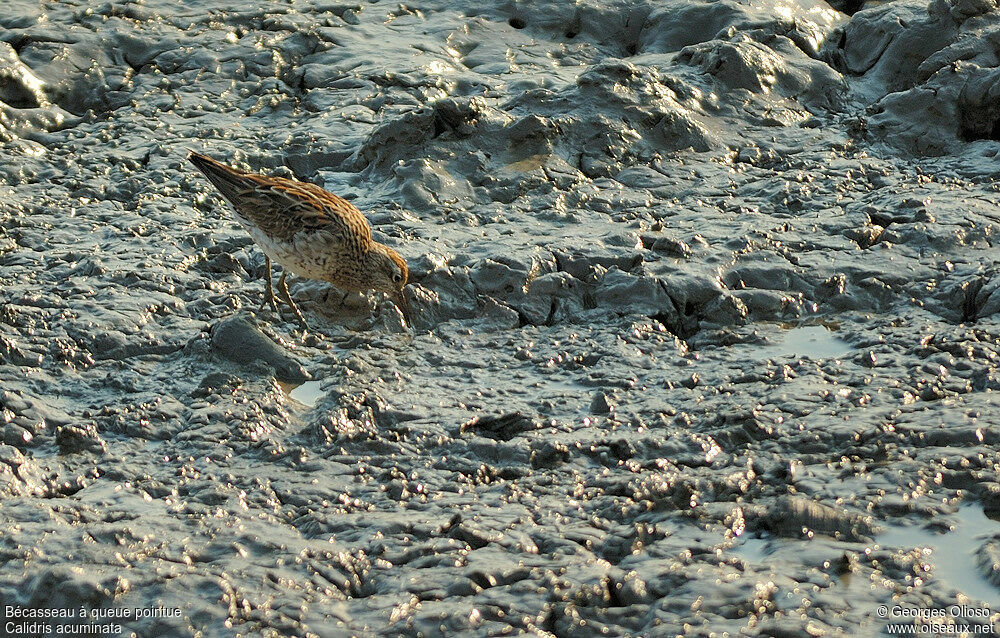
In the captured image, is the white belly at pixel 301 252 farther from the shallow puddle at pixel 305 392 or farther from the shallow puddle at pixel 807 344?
the shallow puddle at pixel 807 344

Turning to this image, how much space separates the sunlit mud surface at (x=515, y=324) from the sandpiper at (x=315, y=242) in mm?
226

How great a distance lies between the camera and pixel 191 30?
10070 millimetres

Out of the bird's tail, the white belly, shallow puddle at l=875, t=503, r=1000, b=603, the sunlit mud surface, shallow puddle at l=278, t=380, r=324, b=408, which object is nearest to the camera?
shallow puddle at l=875, t=503, r=1000, b=603

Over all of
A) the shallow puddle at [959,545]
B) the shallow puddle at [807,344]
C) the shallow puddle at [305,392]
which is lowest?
the shallow puddle at [305,392]

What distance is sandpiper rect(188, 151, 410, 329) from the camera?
A: 6684 millimetres

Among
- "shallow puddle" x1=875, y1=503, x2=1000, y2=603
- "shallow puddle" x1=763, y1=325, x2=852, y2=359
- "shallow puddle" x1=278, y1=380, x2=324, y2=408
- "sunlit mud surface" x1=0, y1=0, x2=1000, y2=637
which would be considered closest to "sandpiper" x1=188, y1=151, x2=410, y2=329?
"sunlit mud surface" x1=0, y1=0, x2=1000, y2=637

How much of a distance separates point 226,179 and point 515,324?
2131 millimetres

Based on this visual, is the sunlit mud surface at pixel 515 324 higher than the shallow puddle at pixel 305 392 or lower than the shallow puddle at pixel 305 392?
higher

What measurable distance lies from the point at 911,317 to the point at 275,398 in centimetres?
375

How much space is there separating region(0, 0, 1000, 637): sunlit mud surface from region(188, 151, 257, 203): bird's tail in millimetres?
458

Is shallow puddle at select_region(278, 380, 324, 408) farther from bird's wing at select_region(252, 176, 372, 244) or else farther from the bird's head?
bird's wing at select_region(252, 176, 372, 244)

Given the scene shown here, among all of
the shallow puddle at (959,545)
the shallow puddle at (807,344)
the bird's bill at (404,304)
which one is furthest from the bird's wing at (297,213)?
the shallow puddle at (959,545)

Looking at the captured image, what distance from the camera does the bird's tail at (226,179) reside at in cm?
700

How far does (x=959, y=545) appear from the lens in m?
4.60
